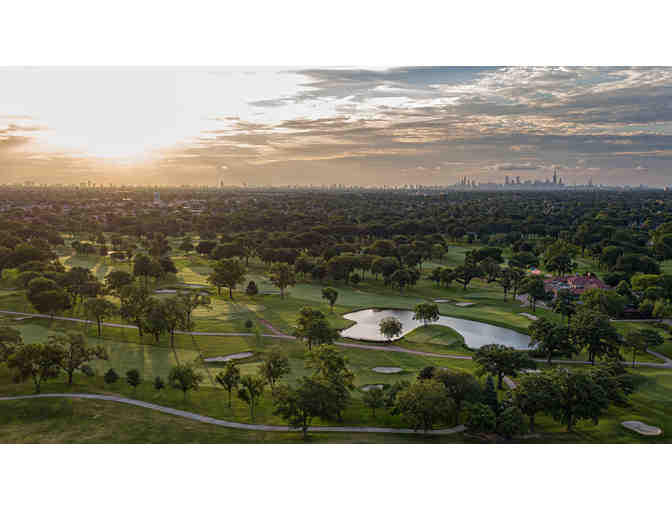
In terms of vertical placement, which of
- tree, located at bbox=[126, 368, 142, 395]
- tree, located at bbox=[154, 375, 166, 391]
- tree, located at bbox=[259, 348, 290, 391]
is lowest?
tree, located at bbox=[154, 375, 166, 391]

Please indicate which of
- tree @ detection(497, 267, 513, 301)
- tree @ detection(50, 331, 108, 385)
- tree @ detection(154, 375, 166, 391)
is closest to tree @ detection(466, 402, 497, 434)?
tree @ detection(154, 375, 166, 391)

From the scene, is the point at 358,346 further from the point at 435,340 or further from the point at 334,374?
the point at 334,374

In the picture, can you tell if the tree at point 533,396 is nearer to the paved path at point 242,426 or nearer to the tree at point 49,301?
the paved path at point 242,426

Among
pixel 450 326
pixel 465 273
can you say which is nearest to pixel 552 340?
pixel 450 326

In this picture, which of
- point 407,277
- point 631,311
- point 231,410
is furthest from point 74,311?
point 631,311

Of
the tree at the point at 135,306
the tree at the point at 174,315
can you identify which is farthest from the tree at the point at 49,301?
the tree at the point at 174,315

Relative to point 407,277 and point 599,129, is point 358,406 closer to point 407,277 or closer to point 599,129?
point 407,277

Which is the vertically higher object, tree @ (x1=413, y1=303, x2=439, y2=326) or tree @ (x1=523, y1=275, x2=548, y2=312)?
tree @ (x1=523, y1=275, x2=548, y2=312)

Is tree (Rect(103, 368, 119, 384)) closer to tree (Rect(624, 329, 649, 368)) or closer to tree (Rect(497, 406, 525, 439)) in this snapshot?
tree (Rect(497, 406, 525, 439))
